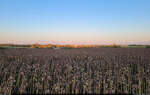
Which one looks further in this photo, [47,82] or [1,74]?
[1,74]

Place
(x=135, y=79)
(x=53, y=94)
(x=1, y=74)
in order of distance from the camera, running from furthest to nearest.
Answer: (x=1, y=74) < (x=135, y=79) < (x=53, y=94)

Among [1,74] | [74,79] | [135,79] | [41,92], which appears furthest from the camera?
[1,74]

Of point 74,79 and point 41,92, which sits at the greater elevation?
point 74,79

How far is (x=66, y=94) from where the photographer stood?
4.67m

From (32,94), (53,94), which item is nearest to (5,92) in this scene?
(32,94)

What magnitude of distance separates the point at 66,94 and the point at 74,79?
33.3 inches

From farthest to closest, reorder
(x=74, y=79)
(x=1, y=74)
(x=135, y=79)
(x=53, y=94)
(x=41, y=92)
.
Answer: (x=1, y=74) < (x=135, y=79) < (x=74, y=79) < (x=41, y=92) < (x=53, y=94)

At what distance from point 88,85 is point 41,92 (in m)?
1.74

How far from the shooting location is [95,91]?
4.95 m

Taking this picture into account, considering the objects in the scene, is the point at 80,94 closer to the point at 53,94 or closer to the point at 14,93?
the point at 53,94

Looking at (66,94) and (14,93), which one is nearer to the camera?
(66,94)

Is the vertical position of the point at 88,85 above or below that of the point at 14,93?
above

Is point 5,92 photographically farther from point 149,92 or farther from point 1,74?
point 149,92

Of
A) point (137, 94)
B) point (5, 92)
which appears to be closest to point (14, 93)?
point (5, 92)
